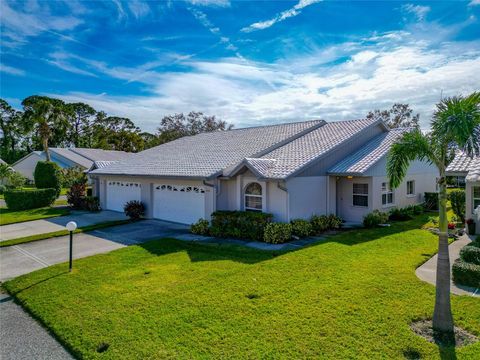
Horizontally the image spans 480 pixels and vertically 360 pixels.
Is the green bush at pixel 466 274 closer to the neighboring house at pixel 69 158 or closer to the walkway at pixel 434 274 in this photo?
the walkway at pixel 434 274

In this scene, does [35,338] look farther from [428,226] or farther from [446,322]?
[428,226]

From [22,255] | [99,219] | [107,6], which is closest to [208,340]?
[22,255]

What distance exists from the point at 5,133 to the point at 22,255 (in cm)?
6582

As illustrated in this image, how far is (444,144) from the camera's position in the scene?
20.3 feet

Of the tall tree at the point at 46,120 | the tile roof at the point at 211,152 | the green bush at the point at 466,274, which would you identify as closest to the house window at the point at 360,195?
the tile roof at the point at 211,152

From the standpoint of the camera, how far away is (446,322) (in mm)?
5949

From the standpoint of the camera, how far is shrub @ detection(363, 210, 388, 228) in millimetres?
15891

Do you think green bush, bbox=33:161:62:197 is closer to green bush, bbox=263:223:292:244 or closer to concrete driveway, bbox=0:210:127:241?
concrete driveway, bbox=0:210:127:241

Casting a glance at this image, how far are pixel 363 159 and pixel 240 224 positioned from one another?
26.1ft

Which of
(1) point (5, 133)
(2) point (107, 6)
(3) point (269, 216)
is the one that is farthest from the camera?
(1) point (5, 133)

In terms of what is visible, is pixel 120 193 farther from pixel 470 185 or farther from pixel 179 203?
pixel 470 185

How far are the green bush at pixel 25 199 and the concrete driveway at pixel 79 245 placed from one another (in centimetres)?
1262

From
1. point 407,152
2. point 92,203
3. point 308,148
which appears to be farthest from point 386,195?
point 92,203

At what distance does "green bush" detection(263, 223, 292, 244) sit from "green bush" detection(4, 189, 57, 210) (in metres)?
21.9
